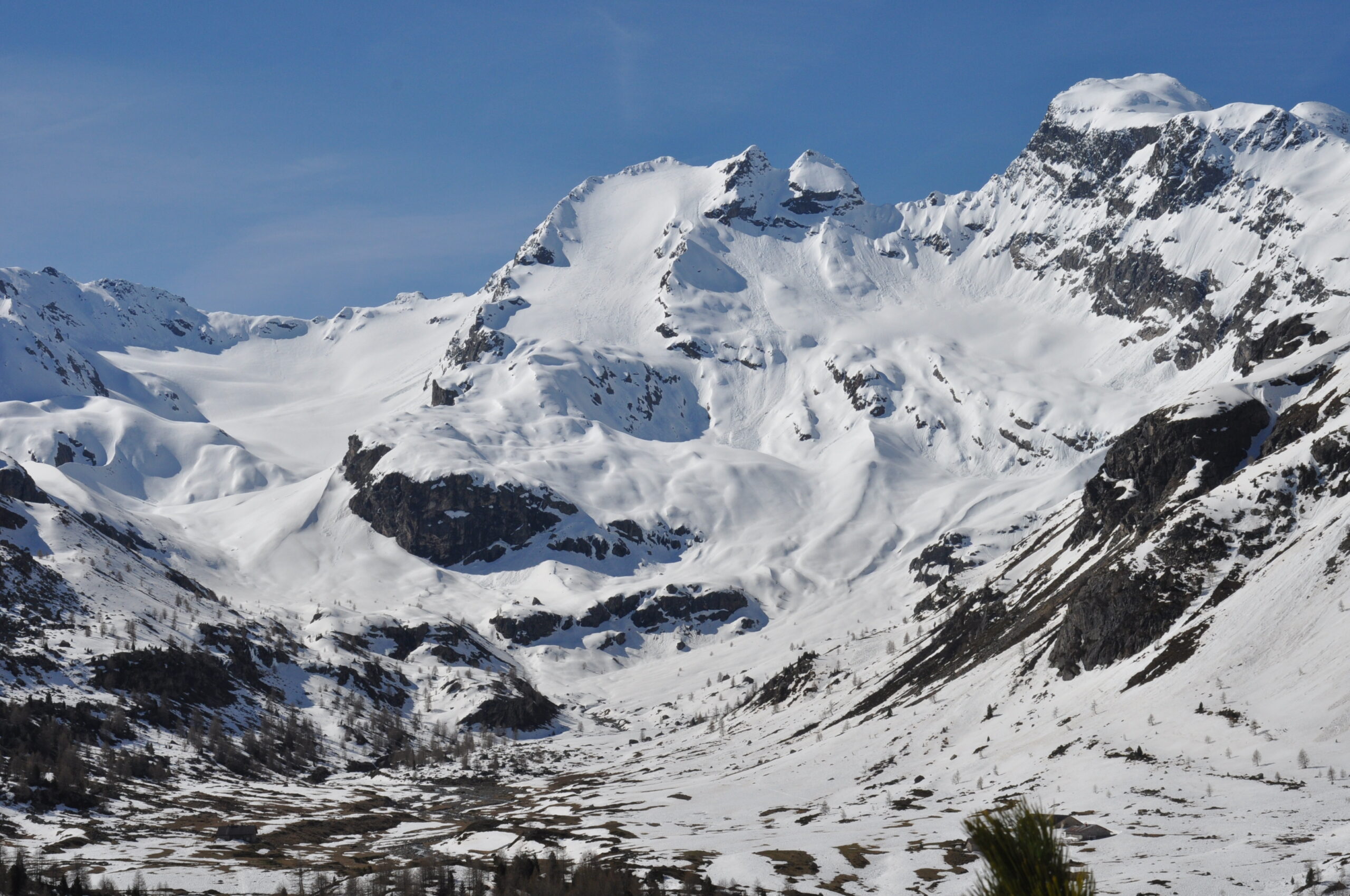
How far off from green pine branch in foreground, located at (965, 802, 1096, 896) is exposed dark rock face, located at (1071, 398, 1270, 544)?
4802 inches

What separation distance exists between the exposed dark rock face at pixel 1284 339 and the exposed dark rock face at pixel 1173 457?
96.6 feet

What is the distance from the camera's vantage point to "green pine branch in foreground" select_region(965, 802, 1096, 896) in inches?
680

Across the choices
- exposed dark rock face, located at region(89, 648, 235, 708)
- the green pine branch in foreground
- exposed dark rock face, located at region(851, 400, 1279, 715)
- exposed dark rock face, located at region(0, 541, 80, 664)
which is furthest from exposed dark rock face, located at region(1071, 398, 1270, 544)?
exposed dark rock face, located at region(0, 541, 80, 664)

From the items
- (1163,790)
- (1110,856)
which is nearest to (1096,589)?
(1163,790)

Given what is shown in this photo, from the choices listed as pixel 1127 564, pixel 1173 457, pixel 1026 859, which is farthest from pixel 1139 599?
pixel 1026 859

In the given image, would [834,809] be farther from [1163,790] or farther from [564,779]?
[564,779]

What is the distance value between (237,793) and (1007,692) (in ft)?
323

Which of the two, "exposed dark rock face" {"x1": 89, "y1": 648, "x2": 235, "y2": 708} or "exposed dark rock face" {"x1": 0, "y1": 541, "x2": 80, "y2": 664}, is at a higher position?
"exposed dark rock face" {"x1": 0, "y1": 541, "x2": 80, "y2": 664}

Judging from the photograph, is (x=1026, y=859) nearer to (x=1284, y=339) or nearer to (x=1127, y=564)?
(x=1127, y=564)

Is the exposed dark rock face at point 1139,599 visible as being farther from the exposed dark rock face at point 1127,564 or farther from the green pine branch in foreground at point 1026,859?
the green pine branch in foreground at point 1026,859

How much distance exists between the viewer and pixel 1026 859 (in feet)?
57.6

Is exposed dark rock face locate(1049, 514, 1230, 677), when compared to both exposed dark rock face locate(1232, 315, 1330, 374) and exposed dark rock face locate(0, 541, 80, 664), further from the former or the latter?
exposed dark rock face locate(0, 541, 80, 664)

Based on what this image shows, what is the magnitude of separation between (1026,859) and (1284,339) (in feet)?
595

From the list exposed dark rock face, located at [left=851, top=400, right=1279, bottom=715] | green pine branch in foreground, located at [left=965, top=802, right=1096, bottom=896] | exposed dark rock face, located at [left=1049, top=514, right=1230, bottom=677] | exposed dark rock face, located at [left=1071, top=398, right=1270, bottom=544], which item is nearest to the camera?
green pine branch in foreground, located at [left=965, top=802, right=1096, bottom=896]
